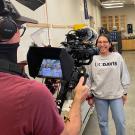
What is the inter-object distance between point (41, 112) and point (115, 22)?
16802 millimetres

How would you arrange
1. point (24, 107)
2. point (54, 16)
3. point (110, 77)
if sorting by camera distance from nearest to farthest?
point (24, 107)
point (110, 77)
point (54, 16)

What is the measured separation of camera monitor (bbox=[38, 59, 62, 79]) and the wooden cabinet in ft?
52.2

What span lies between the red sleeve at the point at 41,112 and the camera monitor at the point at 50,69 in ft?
1.59

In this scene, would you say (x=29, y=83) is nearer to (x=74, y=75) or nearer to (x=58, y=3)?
(x=74, y=75)

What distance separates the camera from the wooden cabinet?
55.9ft

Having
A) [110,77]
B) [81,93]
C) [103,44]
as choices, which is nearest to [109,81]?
[110,77]

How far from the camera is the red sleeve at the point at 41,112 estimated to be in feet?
2.99

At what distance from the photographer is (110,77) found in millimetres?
3086

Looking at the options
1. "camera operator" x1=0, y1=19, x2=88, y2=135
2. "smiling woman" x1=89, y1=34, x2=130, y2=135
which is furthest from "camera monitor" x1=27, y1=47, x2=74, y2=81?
"smiling woman" x1=89, y1=34, x2=130, y2=135

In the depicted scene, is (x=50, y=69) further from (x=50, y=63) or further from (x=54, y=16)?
(x=54, y=16)

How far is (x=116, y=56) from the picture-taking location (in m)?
3.12

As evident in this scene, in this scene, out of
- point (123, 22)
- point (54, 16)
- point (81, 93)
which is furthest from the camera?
point (123, 22)

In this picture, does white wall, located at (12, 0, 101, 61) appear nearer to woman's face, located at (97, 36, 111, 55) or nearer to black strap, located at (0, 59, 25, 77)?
woman's face, located at (97, 36, 111, 55)

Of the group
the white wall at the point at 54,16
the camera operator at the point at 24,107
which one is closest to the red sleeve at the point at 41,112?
the camera operator at the point at 24,107
